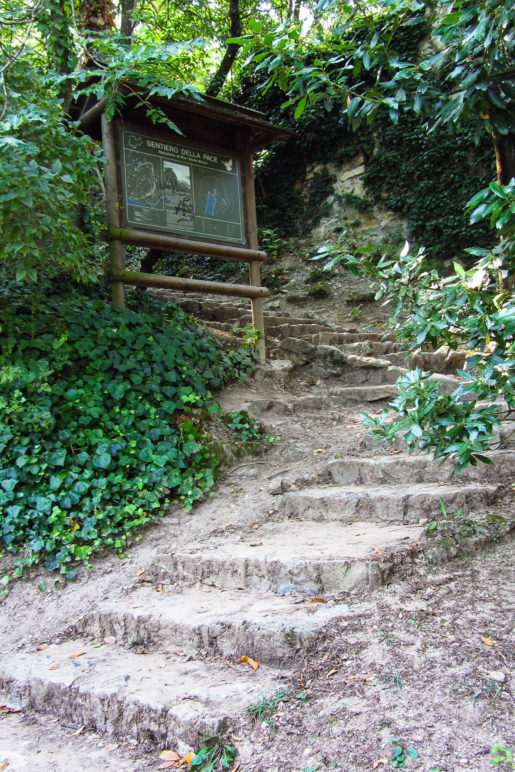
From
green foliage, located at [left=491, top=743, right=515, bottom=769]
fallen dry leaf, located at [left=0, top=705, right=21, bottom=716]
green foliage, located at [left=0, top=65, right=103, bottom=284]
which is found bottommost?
fallen dry leaf, located at [left=0, top=705, right=21, bottom=716]

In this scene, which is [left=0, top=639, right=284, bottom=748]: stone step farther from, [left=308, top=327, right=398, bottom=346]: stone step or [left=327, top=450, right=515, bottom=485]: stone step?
[left=308, top=327, right=398, bottom=346]: stone step

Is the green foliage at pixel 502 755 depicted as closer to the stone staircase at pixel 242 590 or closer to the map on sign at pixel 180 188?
the stone staircase at pixel 242 590

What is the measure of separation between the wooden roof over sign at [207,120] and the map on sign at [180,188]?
0.68 ft

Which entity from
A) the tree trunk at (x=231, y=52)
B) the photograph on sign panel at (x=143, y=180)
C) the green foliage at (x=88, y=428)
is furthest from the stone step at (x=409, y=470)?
the tree trunk at (x=231, y=52)

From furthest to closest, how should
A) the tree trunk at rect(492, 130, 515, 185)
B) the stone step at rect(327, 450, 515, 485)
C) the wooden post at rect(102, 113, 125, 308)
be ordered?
the wooden post at rect(102, 113, 125, 308) → the tree trunk at rect(492, 130, 515, 185) → the stone step at rect(327, 450, 515, 485)

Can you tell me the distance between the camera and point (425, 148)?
10.8 m

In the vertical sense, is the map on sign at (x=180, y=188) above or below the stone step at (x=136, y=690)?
above

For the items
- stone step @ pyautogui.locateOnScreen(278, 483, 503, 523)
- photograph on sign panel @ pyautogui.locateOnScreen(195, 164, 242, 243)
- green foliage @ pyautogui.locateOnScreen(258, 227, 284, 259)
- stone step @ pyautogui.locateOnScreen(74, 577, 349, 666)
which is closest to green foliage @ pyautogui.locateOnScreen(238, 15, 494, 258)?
green foliage @ pyautogui.locateOnScreen(258, 227, 284, 259)

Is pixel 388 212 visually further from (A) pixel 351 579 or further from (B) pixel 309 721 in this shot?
(B) pixel 309 721

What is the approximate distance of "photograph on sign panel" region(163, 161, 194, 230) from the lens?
17.9 ft

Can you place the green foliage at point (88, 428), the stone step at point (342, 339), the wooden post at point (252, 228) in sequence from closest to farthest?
1. the green foliage at point (88, 428)
2. the wooden post at point (252, 228)
3. the stone step at point (342, 339)

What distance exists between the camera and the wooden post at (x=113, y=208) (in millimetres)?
4949

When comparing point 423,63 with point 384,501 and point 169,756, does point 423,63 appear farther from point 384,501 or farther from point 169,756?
point 169,756

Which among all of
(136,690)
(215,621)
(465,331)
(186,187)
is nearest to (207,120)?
(186,187)
